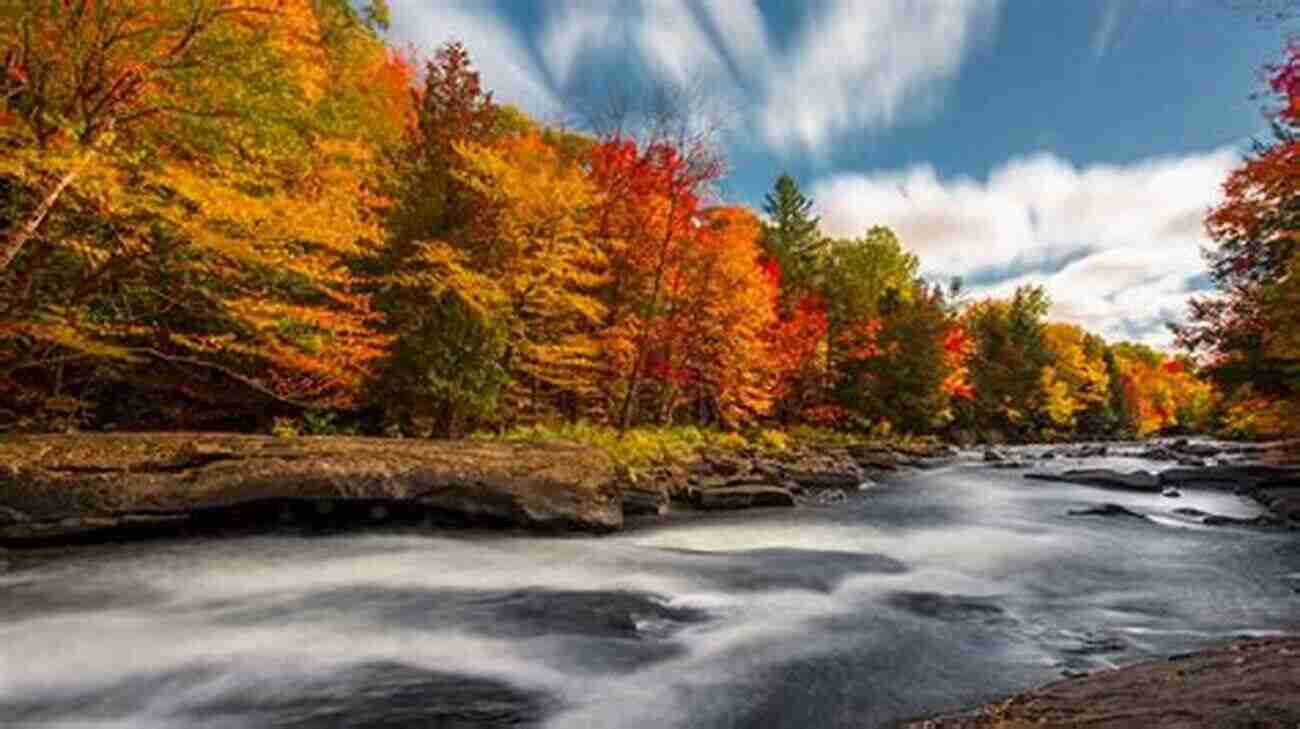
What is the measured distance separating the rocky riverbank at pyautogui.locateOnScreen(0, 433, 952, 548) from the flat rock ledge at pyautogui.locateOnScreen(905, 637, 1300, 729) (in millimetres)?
8173

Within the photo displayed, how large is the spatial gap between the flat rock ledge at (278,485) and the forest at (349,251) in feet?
5.20

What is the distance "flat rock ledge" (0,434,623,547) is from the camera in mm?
9359

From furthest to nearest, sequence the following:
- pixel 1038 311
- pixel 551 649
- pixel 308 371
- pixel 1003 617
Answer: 1. pixel 1038 311
2. pixel 308 371
3. pixel 1003 617
4. pixel 551 649

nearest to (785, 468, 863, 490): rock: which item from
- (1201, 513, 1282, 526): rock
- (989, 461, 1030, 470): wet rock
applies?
(1201, 513, 1282, 526): rock

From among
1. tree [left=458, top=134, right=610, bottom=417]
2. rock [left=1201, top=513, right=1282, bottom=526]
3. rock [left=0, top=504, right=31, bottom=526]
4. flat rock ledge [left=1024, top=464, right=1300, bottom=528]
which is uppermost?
tree [left=458, top=134, right=610, bottom=417]

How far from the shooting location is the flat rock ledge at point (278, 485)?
9.36 metres

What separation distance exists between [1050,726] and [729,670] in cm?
286

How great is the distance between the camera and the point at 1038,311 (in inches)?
2576

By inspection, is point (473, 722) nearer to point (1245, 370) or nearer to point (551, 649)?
point (551, 649)

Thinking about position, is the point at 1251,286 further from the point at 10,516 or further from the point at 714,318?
the point at 10,516

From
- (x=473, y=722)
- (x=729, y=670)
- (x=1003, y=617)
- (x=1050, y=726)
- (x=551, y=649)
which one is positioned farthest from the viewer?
(x=1003, y=617)

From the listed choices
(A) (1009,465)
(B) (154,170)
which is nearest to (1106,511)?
(A) (1009,465)

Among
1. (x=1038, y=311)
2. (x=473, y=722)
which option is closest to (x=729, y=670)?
(x=473, y=722)

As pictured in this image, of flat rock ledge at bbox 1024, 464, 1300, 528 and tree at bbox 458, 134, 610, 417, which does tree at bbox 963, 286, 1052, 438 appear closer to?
flat rock ledge at bbox 1024, 464, 1300, 528
